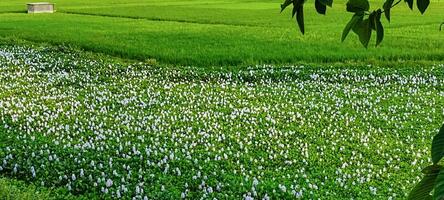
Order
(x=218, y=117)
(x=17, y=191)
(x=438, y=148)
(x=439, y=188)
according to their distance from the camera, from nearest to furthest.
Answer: (x=439, y=188)
(x=438, y=148)
(x=17, y=191)
(x=218, y=117)

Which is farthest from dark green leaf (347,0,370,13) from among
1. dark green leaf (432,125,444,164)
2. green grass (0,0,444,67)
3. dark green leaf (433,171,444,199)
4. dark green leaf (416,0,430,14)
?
green grass (0,0,444,67)

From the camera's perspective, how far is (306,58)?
17.9 m

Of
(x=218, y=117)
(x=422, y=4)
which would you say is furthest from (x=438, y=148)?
(x=218, y=117)

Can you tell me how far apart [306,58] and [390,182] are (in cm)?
1089

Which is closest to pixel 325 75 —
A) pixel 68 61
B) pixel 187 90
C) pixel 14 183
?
pixel 187 90

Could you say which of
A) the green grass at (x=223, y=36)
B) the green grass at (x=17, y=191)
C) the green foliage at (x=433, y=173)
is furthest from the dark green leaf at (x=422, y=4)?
the green grass at (x=223, y=36)

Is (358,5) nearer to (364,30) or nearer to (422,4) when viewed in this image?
(364,30)

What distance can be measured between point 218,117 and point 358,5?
29.1 feet

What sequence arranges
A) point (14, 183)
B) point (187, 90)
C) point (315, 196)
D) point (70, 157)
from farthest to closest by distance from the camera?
1. point (187, 90)
2. point (70, 157)
3. point (14, 183)
4. point (315, 196)

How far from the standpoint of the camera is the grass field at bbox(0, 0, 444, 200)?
7.18 m

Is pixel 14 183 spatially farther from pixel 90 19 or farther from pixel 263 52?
pixel 90 19

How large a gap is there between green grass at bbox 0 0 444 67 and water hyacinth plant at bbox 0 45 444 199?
2.49m

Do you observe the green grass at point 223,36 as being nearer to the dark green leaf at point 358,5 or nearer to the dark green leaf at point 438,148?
the dark green leaf at point 358,5

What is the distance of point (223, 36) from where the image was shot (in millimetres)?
23203
